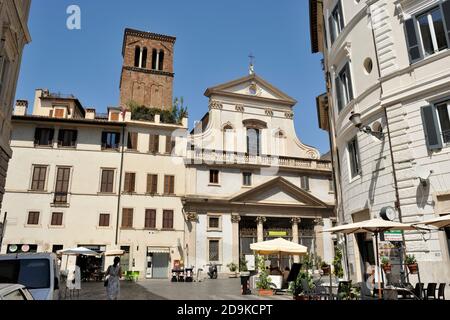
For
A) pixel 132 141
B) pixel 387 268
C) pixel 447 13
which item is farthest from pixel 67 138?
pixel 447 13

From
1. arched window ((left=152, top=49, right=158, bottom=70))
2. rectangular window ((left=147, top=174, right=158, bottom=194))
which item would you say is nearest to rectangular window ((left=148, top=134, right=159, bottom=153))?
rectangular window ((left=147, top=174, right=158, bottom=194))

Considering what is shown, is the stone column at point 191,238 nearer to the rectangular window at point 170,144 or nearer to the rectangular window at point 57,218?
the rectangular window at point 170,144

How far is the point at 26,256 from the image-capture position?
742cm

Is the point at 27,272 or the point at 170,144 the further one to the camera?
the point at 170,144

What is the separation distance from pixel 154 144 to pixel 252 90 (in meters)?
11.8

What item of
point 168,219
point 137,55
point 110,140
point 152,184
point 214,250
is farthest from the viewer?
point 137,55

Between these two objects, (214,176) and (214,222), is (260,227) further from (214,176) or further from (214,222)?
(214,176)

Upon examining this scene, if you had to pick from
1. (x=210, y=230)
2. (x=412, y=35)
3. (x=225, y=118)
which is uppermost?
(x=225, y=118)

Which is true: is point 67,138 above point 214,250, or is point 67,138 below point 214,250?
above

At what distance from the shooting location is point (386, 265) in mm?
11383

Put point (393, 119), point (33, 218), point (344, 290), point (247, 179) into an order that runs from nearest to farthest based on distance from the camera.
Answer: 1. point (344, 290)
2. point (393, 119)
3. point (33, 218)
4. point (247, 179)

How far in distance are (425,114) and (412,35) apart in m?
2.84

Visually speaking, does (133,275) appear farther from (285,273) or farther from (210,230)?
(285,273)

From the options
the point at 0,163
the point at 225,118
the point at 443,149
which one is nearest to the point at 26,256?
the point at 0,163
